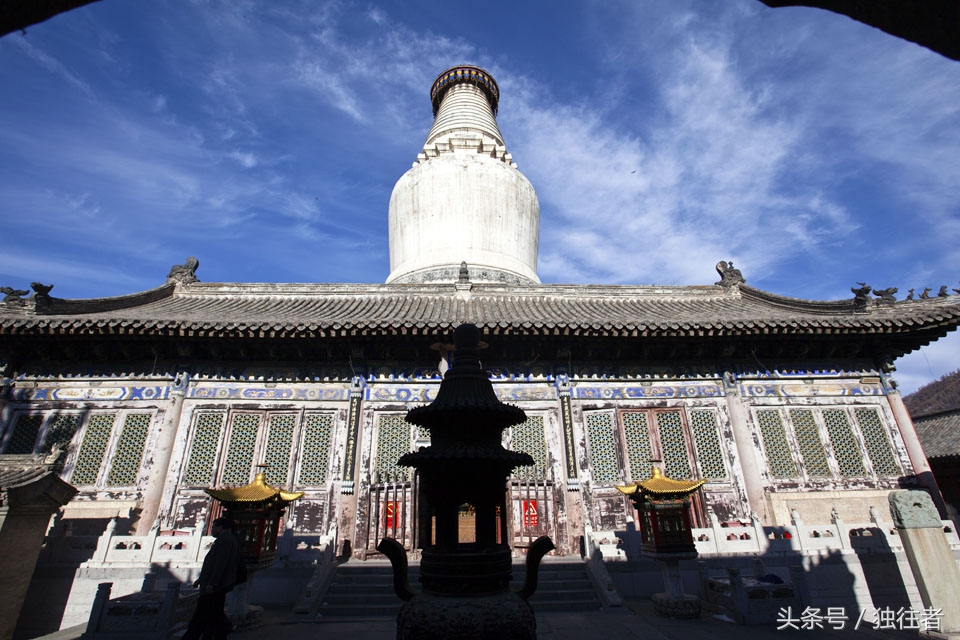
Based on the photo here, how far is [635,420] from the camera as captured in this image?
1129 cm

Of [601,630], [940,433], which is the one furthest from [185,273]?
[940,433]

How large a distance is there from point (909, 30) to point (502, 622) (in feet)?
13.9

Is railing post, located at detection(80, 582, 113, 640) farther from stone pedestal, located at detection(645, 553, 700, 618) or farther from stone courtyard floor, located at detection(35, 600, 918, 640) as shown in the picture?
stone pedestal, located at detection(645, 553, 700, 618)

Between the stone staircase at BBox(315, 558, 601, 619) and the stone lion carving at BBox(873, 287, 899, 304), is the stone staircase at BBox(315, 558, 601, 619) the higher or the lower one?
the lower one

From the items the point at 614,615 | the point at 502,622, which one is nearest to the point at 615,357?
the point at 614,615

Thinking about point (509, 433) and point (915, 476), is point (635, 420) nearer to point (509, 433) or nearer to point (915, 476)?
point (509, 433)

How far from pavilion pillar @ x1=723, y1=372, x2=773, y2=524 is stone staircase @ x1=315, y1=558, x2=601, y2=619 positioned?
4471mm

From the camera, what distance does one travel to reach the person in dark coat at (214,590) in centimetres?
525

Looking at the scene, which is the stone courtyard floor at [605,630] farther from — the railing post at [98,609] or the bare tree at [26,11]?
the bare tree at [26,11]

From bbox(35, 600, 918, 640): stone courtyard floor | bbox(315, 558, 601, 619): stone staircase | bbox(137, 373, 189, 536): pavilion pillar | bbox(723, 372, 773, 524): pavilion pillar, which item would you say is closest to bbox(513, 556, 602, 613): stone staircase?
bbox(315, 558, 601, 619): stone staircase

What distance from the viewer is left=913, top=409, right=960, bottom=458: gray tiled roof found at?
17384 millimetres

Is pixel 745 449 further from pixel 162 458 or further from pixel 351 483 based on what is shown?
pixel 162 458

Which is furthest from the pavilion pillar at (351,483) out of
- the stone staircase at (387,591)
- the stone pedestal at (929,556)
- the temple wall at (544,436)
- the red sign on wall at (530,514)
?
the stone pedestal at (929,556)

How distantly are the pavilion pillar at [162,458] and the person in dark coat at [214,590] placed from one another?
5769 millimetres
